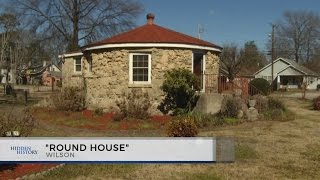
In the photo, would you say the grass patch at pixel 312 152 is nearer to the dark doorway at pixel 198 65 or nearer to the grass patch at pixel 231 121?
the grass patch at pixel 231 121

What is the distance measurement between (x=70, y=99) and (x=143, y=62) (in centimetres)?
452

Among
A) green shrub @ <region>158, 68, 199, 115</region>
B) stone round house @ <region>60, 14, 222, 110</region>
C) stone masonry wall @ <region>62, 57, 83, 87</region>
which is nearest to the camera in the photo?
green shrub @ <region>158, 68, 199, 115</region>

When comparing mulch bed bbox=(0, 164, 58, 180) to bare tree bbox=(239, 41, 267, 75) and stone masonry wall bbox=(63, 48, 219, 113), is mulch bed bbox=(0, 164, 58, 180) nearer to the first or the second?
stone masonry wall bbox=(63, 48, 219, 113)

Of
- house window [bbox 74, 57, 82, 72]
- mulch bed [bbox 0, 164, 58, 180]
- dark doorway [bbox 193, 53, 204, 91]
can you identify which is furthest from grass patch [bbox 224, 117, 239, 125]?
house window [bbox 74, 57, 82, 72]

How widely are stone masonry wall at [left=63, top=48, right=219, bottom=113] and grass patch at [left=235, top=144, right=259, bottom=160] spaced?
819 cm

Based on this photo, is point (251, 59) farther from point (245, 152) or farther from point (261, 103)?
point (245, 152)

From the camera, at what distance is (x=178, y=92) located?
20.0 meters

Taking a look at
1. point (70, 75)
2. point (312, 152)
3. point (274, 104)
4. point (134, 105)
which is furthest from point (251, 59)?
point (312, 152)

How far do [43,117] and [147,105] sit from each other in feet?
15.9

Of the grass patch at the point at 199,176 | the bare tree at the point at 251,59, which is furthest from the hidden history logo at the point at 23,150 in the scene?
the bare tree at the point at 251,59

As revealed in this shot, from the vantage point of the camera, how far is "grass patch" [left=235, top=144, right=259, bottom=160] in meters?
11.3

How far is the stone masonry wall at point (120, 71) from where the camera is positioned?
20.7 meters

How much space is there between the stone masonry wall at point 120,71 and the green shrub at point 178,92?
0.43 m

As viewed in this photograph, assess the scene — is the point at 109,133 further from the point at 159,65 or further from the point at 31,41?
the point at 31,41
